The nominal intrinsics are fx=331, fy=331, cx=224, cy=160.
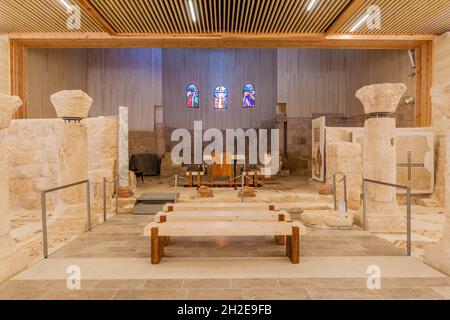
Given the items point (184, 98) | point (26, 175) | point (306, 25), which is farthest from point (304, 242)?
point (184, 98)

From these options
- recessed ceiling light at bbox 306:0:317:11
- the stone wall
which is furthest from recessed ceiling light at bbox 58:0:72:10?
the stone wall

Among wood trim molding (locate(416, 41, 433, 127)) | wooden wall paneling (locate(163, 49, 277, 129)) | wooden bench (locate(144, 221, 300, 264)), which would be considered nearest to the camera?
wooden bench (locate(144, 221, 300, 264))

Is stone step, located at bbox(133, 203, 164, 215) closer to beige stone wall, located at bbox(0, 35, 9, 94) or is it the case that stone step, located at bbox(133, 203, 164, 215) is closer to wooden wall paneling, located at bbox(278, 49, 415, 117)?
beige stone wall, located at bbox(0, 35, 9, 94)

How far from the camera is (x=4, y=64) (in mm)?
8594

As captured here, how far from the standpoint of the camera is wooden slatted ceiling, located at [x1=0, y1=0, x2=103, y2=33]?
22.4 feet

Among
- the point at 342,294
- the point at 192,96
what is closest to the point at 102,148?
the point at 342,294

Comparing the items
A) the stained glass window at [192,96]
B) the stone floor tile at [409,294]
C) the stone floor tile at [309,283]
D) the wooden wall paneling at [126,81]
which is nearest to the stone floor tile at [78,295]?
the stone floor tile at [309,283]

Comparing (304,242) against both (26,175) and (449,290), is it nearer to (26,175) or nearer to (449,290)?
(449,290)

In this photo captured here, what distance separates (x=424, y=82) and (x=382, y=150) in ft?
15.6

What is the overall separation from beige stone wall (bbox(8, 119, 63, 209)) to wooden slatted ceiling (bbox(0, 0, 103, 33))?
91.3 inches

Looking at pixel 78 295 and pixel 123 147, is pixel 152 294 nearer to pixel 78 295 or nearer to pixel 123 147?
pixel 78 295

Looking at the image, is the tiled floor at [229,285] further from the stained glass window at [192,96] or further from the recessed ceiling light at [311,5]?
the stained glass window at [192,96]

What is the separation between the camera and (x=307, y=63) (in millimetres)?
15289

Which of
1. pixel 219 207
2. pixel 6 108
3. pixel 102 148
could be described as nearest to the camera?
pixel 6 108
